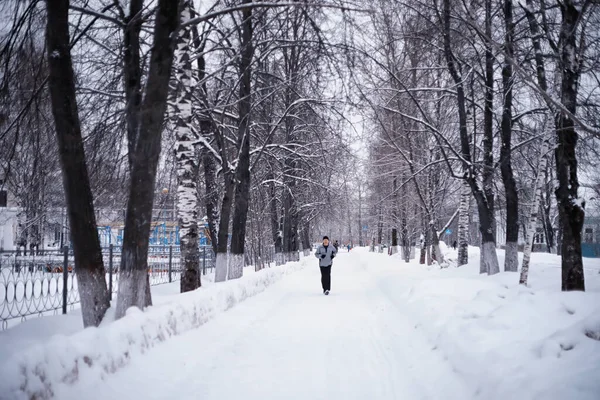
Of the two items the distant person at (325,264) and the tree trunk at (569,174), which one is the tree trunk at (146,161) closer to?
the tree trunk at (569,174)

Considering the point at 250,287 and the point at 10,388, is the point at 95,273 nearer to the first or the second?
the point at 10,388

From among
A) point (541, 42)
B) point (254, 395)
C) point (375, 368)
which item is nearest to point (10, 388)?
point (254, 395)

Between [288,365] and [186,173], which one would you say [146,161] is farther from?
[186,173]

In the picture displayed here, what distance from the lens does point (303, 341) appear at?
22.3 feet

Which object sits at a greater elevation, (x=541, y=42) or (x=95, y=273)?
(x=541, y=42)

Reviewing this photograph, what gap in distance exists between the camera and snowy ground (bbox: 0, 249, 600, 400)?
3.95 meters

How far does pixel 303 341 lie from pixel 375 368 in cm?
165

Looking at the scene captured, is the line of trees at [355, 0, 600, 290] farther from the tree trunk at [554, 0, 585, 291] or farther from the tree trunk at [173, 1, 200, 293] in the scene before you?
the tree trunk at [173, 1, 200, 293]

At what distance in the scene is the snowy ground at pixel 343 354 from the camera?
395 centimetres

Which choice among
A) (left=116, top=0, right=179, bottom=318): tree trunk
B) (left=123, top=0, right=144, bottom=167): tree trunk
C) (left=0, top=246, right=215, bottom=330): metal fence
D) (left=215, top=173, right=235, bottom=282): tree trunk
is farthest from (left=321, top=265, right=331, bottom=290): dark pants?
(left=123, top=0, right=144, bottom=167): tree trunk

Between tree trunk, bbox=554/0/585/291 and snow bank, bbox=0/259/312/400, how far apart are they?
23.4ft

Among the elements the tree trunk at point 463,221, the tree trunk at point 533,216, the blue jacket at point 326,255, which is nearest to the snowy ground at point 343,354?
the tree trunk at point 533,216

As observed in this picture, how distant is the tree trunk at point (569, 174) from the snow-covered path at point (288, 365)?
3365 millimetres

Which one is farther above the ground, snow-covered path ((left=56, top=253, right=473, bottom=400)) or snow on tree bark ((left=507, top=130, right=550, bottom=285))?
snow on tree bark ((left=507, top=130, right=550, bottom=285))
